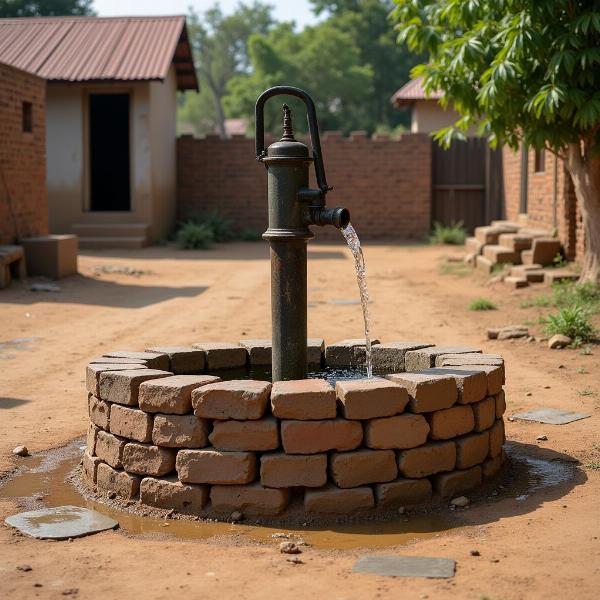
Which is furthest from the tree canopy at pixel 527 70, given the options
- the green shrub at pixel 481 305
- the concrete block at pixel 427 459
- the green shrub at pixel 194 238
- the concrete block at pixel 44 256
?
the green shrub at pixel 194 238

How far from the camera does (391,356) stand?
5.84 m

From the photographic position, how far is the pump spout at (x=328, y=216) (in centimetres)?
484

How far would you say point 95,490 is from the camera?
5.01 m

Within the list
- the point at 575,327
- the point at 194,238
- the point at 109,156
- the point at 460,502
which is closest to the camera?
the point at 460,502

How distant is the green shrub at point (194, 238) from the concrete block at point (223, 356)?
1351 cm

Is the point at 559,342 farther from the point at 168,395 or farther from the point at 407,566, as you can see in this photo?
the point at 407,566

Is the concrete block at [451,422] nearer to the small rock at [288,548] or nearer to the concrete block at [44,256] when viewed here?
the small rock at [288,548]

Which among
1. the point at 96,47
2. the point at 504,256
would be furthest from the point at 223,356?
the point at 96,47

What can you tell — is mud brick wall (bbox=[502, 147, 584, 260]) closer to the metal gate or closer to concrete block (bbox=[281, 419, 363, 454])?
the metal gate

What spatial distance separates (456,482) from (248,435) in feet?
3.61

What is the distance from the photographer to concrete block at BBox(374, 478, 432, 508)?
4562 millimetres

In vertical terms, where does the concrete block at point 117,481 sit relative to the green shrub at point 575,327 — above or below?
below

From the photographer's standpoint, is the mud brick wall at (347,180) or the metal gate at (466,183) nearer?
the metal gate at (466,183)

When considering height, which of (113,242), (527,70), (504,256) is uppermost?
(527,70)
